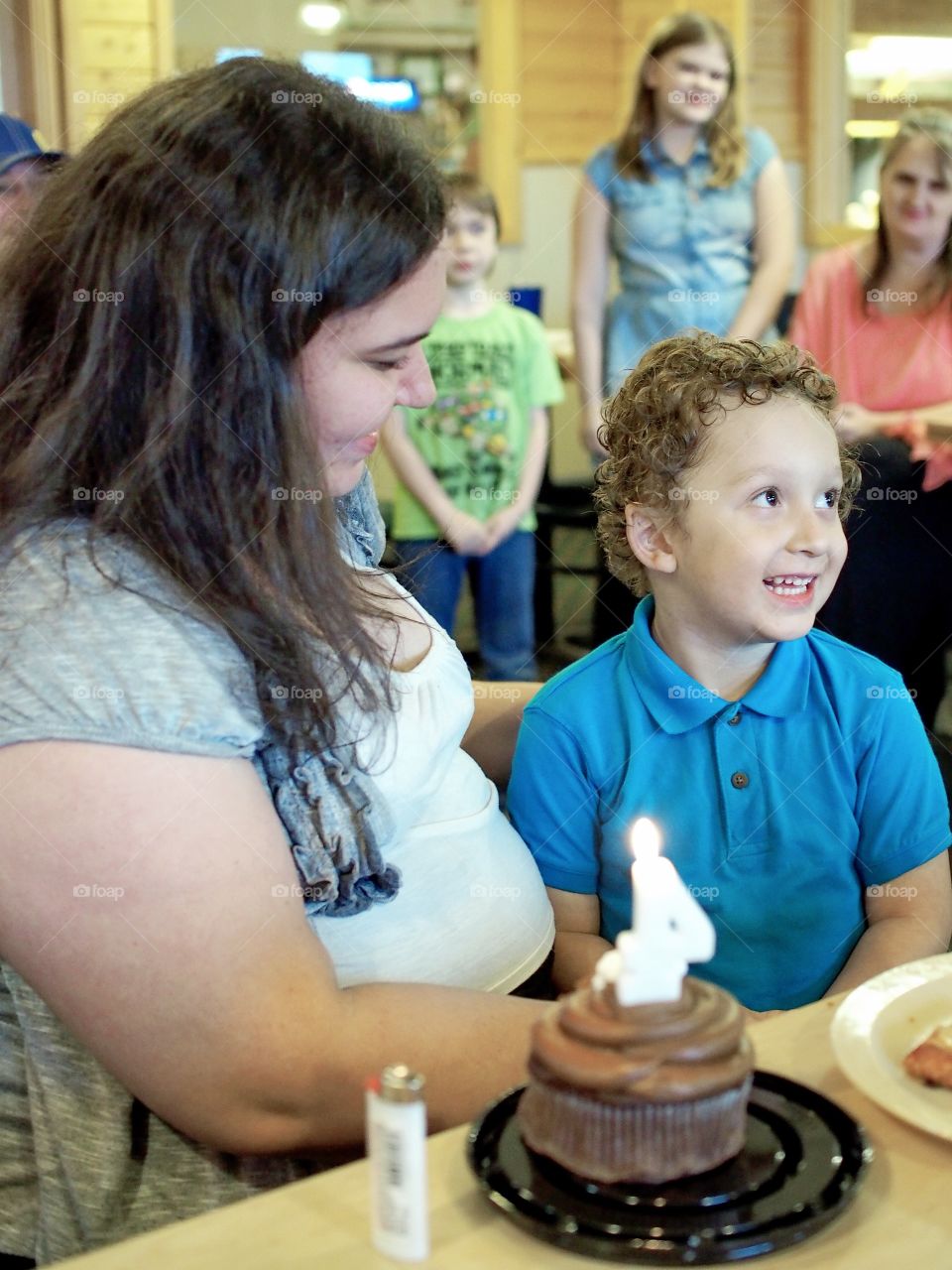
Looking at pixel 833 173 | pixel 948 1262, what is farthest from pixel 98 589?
pixel 833 173

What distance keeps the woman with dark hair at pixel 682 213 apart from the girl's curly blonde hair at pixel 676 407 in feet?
4.99

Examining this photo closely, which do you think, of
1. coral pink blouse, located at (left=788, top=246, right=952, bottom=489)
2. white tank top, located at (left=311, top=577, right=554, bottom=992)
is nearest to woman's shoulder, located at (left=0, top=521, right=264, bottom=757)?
white tank top, located at (left=311, top=577, right=554, bottom=992)

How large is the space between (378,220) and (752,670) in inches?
26.3

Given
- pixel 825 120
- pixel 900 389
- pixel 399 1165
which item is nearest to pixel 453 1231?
pixel 399 1165

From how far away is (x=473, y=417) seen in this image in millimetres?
3514

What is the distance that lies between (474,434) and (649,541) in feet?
6.48

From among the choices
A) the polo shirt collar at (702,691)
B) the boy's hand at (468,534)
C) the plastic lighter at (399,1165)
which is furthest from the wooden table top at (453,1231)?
the boy's hand at (468,534)

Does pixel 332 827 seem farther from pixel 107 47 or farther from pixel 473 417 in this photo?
pixel 107 47

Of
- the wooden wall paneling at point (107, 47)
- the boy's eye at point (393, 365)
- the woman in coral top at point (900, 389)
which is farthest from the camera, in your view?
the wooden wall paneling at point (107, 47)

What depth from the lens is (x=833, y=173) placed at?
6.34 meters

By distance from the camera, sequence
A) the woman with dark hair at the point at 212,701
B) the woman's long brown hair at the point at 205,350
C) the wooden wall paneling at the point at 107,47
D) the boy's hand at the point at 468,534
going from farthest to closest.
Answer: the wooden wall paneling at the point at 107,47 < the boy's hand at the point at 468,534 < the woman's long brown hair at the point at 205,350 < the woman with dark hair at the point at 212,701

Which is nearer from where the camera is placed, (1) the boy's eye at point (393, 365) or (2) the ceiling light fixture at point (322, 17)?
(1) the boy's eye at point (393, 365)

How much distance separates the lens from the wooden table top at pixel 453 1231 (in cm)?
70

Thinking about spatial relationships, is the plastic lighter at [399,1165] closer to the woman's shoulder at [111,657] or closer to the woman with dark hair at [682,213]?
the woman's shoulder at [111,657]
